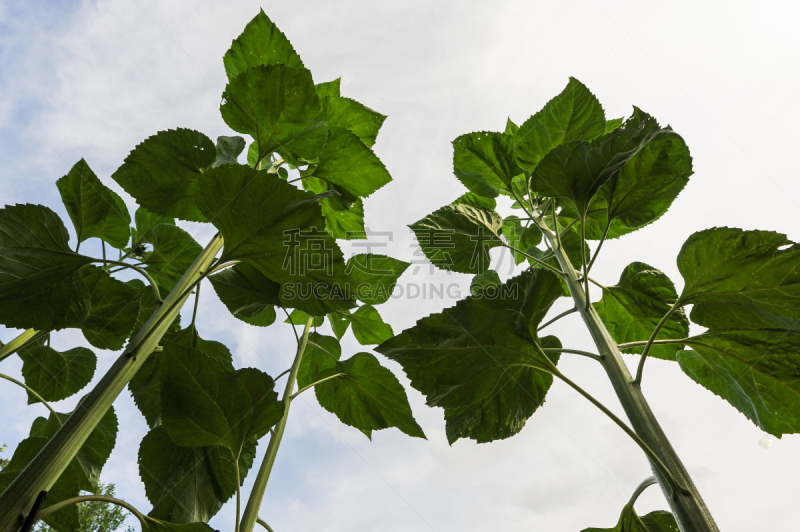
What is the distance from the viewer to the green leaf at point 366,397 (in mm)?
1254

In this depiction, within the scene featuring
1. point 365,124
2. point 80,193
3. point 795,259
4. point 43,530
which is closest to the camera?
Answer: point 795,259

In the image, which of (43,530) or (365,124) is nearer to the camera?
(365,124)

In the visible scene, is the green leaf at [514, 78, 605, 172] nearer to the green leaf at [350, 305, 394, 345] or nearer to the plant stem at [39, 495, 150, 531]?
the green leaf at [350, 305, 394, 345]

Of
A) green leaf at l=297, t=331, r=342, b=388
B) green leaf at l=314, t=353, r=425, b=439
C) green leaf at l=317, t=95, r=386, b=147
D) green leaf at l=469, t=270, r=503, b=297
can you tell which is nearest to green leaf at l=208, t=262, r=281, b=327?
green leaf at l=314, t=353, r=425, b=439

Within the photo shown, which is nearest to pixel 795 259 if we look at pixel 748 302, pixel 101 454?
pixel 748 302

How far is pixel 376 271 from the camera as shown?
1.30 metres

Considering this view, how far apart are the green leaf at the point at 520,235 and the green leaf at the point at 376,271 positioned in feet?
1.82

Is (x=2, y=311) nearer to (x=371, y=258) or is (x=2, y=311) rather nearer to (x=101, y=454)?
(x=101, y=454)

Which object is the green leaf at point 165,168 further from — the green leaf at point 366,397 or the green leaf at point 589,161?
the green leaf at point 589,161

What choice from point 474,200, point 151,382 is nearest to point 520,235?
point 474,200

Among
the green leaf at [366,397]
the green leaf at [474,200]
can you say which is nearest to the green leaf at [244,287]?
the green leaf at [366,397]

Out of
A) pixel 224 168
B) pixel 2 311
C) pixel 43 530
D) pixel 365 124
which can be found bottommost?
pixel 2 311

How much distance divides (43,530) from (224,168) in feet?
32.2

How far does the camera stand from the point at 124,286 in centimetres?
124
